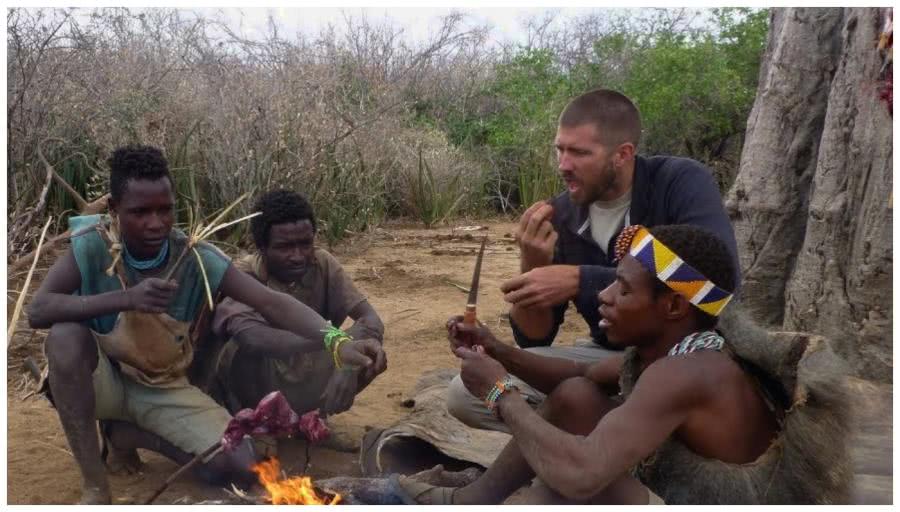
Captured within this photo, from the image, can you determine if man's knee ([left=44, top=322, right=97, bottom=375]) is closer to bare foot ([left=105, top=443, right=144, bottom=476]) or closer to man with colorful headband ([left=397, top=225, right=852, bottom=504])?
bare foot ([left=105, top=443, right=144, bottom=476])

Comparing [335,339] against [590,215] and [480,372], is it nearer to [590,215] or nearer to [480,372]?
[480,372]

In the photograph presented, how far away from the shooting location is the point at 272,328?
361 cm

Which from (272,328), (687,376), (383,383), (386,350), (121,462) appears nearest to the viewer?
(687,376)

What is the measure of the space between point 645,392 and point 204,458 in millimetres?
1609

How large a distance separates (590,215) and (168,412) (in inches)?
67.7

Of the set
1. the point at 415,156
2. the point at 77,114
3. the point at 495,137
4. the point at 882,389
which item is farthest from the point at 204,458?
the point at 495,137

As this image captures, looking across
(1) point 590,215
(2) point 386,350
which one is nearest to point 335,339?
(1) point 590,215

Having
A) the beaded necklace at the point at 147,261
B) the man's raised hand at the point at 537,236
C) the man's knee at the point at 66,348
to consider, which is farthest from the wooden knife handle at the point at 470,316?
the man's knee at the point at 66,348

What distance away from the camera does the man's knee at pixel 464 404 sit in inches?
142

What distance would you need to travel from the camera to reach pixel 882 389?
3.99 metres

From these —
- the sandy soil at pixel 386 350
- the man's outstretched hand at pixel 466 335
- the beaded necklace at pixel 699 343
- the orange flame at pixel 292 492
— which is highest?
the beaded necklace at pixel 699 343

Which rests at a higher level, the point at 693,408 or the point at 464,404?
the point at 693,408

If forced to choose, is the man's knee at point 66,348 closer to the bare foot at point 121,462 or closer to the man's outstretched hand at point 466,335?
the bare foot at point 121,462

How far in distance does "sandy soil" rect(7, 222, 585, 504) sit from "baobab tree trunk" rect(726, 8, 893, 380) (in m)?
1.83
